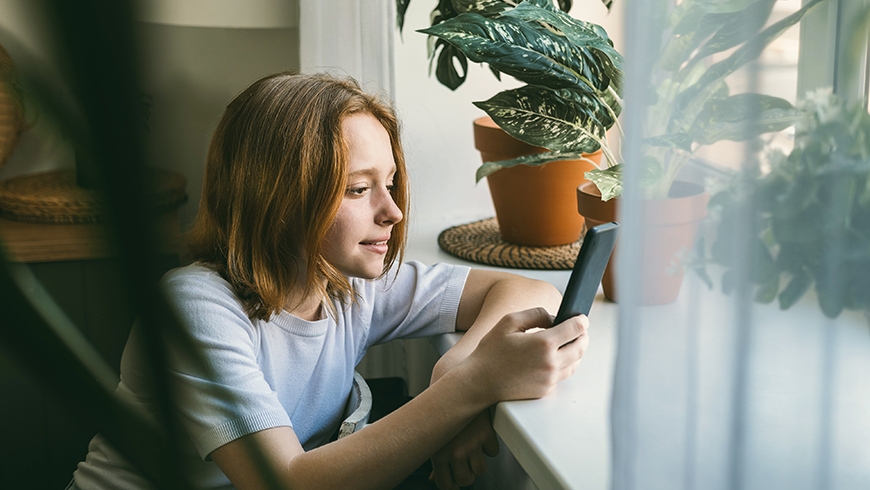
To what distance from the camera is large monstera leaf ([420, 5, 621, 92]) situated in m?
1.00

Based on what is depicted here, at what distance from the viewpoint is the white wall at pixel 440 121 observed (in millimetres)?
1634

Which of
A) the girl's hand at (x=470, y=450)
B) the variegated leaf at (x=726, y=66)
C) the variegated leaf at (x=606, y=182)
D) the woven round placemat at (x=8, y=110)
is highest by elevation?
the variegated leaf at (x=726, y=66)

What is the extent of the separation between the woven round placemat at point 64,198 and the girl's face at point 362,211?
2.57 feet

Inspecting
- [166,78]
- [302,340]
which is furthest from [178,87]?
[302,340]

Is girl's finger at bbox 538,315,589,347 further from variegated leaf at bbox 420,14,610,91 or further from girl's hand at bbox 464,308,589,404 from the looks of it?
variegated leaf at bbox 420,14,610,91

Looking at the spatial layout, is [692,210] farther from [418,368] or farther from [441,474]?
[418,368]

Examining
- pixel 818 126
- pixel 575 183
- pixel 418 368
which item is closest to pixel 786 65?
pixel 818 126

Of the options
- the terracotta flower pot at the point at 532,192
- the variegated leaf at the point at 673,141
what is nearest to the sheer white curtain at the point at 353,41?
the terracotta flower pot at the point at 532,192

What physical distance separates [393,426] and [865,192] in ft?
1.88

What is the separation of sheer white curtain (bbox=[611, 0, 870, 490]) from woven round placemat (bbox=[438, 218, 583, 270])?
2.92ft

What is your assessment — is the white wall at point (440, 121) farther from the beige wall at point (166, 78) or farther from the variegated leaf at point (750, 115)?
the beige wall at point (166, 78)

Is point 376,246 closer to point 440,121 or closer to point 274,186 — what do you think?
point 274,186

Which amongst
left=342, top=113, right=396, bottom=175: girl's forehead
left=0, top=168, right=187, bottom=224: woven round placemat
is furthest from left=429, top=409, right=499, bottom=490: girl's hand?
left=0, top=168, right=187, bottom=224: woven round placemat

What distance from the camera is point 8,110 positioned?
0.45ft
